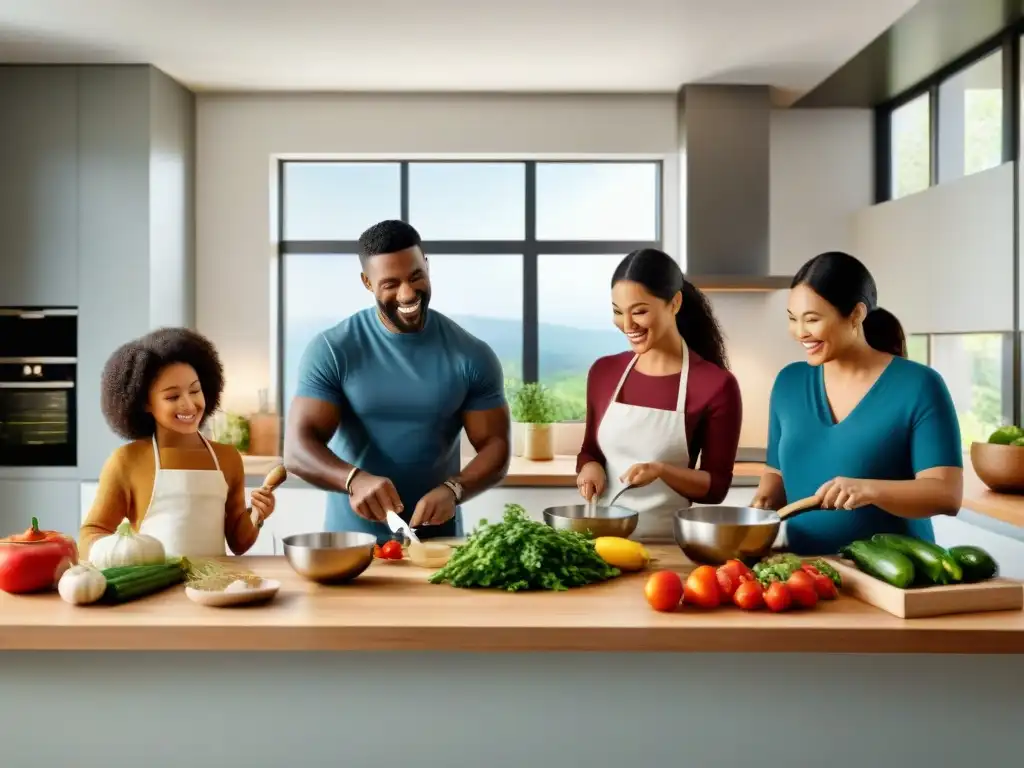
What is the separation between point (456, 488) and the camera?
2176 mm

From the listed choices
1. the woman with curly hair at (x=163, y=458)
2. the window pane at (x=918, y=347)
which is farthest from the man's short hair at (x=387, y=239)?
the window pane at (x=918, y=347)

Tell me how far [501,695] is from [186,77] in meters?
3.70

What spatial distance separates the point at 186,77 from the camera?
4277 millimetres

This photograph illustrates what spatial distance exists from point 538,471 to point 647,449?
1.66 m

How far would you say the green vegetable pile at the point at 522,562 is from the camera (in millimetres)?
1715

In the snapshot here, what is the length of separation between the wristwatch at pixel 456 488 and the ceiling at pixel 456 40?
1.99 meters

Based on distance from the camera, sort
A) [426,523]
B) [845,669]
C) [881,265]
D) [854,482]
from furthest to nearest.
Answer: [881,265]
[426,523]
[854,482]
[845,669]

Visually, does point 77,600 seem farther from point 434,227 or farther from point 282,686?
point 434,227

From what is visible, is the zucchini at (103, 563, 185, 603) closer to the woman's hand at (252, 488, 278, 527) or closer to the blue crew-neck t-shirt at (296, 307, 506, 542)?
the woman's hand at (252, 488, 278, 527)

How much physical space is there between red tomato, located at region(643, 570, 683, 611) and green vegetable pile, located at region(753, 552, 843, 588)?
16 centimetres

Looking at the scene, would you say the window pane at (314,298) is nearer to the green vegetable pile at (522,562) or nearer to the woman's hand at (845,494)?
Result: the green vegetable pile at (522,562)

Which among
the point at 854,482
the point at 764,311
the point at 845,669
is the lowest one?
the point at 845,669

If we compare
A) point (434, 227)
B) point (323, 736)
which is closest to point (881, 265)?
point (434, 227)

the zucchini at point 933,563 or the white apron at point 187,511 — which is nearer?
the zucchini at point 933,563
